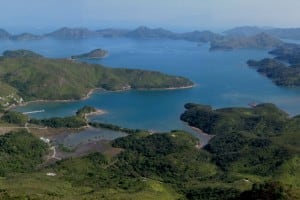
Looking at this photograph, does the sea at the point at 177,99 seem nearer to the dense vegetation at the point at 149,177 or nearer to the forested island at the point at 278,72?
the forested island at the point at 278,72

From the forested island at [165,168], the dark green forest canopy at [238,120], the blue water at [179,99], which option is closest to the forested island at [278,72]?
the blue water at [179,99]

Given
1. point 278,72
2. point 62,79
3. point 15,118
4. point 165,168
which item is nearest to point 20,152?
point 165,168

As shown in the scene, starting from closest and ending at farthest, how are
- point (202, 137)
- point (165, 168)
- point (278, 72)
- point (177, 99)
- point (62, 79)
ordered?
point (165, 168), point (202, 137), point (177, 99), point (62, 79), point (278, 72)

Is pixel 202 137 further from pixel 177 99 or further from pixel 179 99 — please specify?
pixel 177 99

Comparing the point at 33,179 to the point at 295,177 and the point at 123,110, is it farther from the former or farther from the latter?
the point at 123,110

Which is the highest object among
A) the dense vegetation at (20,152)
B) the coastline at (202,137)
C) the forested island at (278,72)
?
the forested island at (278,72)

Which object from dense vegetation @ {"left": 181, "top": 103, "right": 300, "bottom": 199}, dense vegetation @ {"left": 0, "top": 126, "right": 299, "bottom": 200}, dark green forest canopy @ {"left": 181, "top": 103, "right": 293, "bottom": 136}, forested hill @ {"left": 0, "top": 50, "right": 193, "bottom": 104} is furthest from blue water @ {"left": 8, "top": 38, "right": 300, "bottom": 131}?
dense vegetation @ {"left": 0, "top": 126, "right": 299, "bottom": 200}
